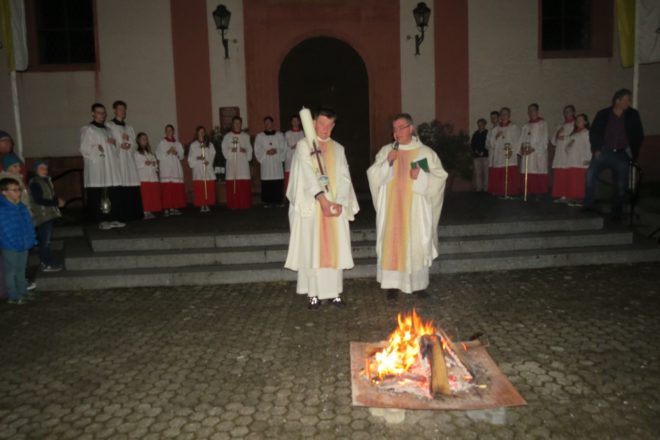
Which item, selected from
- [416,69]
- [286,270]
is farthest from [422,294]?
[416,69]

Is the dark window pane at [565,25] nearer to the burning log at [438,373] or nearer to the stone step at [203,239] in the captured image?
the stone step at [203,239]

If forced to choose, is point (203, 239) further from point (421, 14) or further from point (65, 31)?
point (65, 31)

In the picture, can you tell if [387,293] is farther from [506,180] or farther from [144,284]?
[506,180]

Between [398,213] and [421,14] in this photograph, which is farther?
[421,14]

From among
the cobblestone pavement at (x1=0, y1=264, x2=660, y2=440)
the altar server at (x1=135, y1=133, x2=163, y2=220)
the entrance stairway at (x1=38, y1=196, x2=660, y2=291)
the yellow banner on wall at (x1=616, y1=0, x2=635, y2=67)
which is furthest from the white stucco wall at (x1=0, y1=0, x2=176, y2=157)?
the yellow banner on wall at (x1=616, y1=0, x2=635, y2=67)

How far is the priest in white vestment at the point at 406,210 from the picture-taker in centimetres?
570

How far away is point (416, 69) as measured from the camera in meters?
12.7

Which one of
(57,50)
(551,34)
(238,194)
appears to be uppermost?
(551,34)

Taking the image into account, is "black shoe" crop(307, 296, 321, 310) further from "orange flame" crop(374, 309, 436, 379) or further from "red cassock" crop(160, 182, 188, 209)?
"red cassock" crop(160, 182, 188, 209)

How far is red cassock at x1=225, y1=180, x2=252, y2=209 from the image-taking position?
11.0 m

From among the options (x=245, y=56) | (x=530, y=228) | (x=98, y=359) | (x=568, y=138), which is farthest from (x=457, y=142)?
(x=98, y=359)

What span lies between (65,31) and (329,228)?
10482 mm

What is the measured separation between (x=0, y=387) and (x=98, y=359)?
72 cm

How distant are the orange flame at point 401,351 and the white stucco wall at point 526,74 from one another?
9860 millimetres
